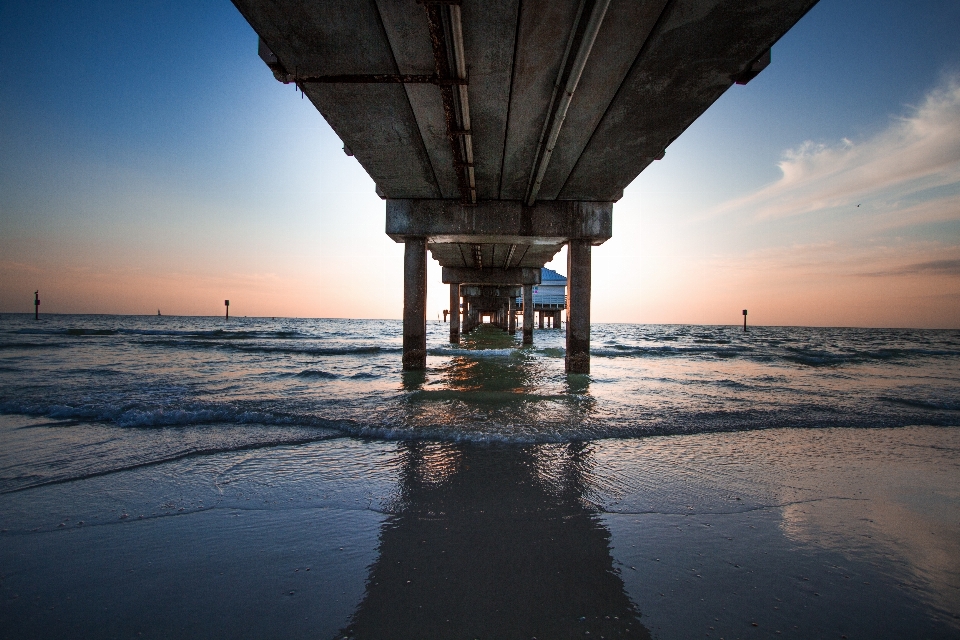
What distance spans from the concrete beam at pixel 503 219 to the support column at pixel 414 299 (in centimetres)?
52

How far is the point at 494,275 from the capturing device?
25453mm

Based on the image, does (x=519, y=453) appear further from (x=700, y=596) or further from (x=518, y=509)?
(x=700, y=596)

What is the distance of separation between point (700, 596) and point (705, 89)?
602 centimetres

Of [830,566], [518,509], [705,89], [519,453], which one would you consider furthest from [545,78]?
[830,566]

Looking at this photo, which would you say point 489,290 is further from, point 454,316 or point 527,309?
point 454,316

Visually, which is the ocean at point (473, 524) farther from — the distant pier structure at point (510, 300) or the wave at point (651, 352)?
the distant pier structure at point (510, 300)

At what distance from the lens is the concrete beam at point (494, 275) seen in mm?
24797

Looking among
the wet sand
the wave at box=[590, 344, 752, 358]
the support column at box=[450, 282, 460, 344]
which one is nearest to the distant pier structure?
the support column at box=[450, 282, 460, 344]

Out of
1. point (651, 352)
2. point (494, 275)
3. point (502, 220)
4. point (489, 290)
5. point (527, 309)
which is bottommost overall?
point (651, 352)

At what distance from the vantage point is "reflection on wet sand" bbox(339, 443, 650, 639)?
151 cm

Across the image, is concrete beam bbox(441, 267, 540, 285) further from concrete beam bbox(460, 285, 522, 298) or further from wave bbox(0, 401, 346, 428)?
wave bbox(0, 401, 346, 428)

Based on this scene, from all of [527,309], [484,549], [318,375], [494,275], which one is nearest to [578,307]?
[318,375]

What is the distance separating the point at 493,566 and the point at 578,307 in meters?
9.21

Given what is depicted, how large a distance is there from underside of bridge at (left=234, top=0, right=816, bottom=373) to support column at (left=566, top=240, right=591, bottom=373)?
1.66 meters
